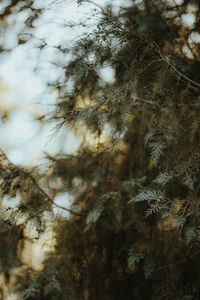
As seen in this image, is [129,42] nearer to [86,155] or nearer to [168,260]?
[86,155]

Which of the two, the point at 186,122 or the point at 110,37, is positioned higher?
the point at 110,37

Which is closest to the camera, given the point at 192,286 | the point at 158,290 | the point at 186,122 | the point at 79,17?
the point at 79,17

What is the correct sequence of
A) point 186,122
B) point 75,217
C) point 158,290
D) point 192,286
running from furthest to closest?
point 75,217 → point 192,286 → point 158,290 → point 186,122

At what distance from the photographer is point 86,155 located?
3.01m

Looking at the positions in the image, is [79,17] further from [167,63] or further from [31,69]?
[31,69]

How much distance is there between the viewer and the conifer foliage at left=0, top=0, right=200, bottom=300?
5.78 ft

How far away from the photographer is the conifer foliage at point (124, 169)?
176 cm

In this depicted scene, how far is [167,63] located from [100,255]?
209 centimetres

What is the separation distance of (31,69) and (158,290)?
7.50 feet

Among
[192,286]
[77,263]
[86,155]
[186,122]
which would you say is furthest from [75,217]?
[186,122]

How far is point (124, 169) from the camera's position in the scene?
10.6 feet

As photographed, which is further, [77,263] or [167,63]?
[77,263]

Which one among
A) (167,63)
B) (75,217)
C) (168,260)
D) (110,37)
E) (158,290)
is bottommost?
(158,290)

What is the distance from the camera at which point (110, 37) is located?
176 cm
